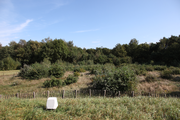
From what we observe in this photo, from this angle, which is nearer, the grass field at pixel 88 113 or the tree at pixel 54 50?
the grass field at pixel 88 113

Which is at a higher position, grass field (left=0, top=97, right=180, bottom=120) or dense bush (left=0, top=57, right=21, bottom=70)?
dense bush (left=0, top=57, right=21, bottom=70)

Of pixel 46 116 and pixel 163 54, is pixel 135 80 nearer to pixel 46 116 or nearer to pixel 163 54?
pixel 46 116

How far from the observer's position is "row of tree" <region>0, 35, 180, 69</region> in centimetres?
3017

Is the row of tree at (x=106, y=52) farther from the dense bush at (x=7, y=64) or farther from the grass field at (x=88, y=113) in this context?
the grass field at (x=88, y=113)

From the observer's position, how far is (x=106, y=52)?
5100 cm

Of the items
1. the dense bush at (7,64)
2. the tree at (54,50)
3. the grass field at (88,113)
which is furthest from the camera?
the tree at (54,50)

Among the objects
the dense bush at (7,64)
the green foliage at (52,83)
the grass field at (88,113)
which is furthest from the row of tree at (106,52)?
the grass field at (88,113)

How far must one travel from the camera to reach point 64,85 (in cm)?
1346

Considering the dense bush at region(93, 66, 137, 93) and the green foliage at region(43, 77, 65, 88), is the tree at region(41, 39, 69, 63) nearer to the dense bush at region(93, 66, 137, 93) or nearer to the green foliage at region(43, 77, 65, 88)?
the green foliage at region(43, 77, 65, 88)

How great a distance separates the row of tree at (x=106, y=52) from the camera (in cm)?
3017

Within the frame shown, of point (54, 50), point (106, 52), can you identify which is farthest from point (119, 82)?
point (106, 52)

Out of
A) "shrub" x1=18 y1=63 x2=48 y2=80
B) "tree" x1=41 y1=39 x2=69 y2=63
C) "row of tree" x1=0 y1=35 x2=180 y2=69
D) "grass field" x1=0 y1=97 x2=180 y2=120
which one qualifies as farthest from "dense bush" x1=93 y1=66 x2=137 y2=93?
"tree" x1=41 y1=39 x2=69 y2=63

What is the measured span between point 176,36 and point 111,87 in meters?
33.9

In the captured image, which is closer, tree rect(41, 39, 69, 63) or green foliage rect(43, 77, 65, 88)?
green foliage rect(43, 77, 65, 88)
